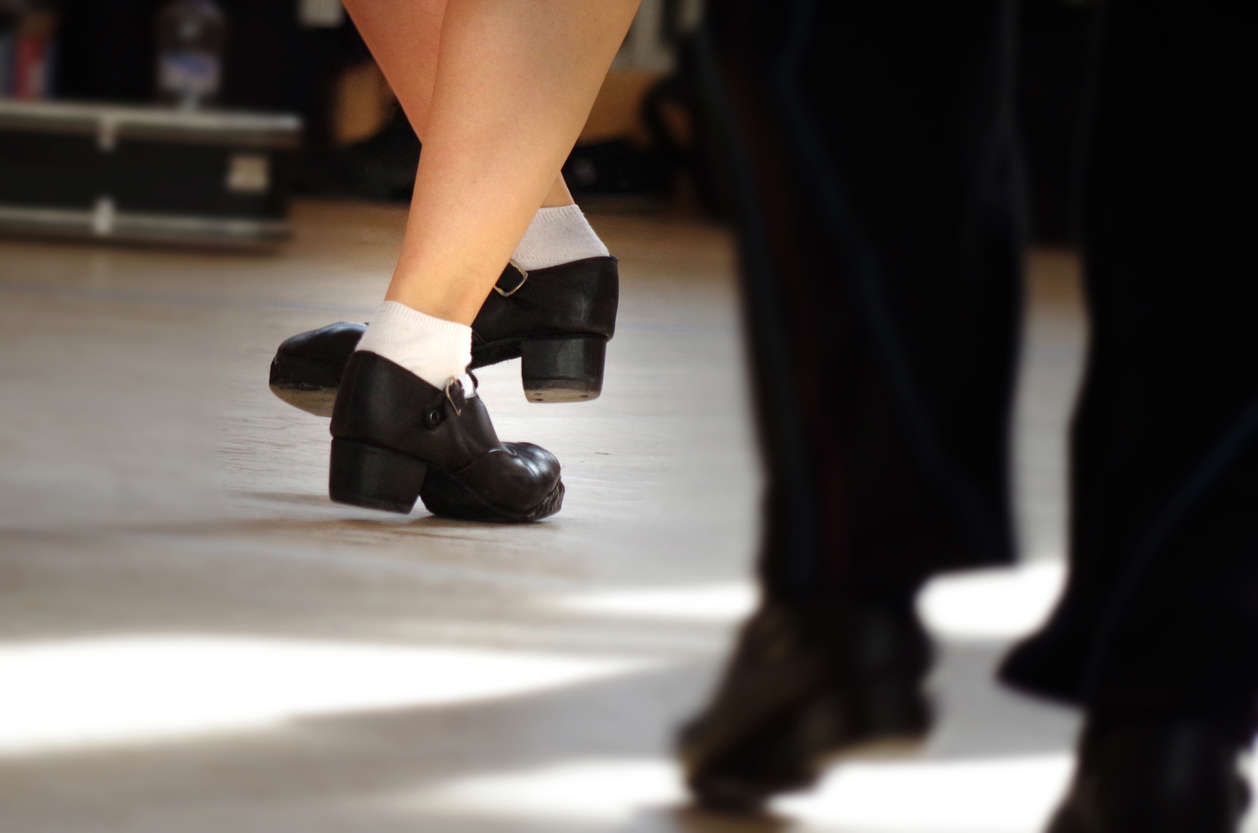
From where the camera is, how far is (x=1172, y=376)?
428 millimetres

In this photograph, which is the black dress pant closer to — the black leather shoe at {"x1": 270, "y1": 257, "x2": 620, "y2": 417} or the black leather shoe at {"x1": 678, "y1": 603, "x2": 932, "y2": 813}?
the black leather shoe at {"x1": 678, "y1": 603, "x2": 932, "y2": 813}

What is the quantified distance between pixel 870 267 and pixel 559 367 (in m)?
0.30

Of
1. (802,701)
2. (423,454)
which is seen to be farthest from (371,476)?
(802,701)

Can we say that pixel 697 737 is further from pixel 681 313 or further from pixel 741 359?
pixel 681 313

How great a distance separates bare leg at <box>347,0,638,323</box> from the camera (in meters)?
0.58

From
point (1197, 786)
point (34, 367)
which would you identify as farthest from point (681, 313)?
point (34, 367)

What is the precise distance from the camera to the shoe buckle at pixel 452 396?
0.63 m

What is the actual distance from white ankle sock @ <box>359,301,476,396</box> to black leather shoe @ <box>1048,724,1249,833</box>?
305 mm

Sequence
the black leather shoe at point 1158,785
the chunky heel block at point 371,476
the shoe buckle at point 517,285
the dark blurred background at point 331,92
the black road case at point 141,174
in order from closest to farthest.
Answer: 1. the black leather shoe at point 1158,785
2. the dark blurred background at point 331,92
3. the chunky heel block at point 371,476
4. the shoe buckle at point 517,285
5. the black road case at point 141,174

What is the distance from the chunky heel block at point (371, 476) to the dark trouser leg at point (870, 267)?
0.70 feet

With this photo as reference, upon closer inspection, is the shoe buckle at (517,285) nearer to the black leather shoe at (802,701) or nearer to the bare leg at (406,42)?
the bare leg at (406,42)

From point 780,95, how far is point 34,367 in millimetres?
891

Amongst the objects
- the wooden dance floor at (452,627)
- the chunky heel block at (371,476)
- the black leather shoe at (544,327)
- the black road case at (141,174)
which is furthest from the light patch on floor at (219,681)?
the black road case at (141,174)

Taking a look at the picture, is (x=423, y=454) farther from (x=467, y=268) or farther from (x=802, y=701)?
(x=802, y=701)
